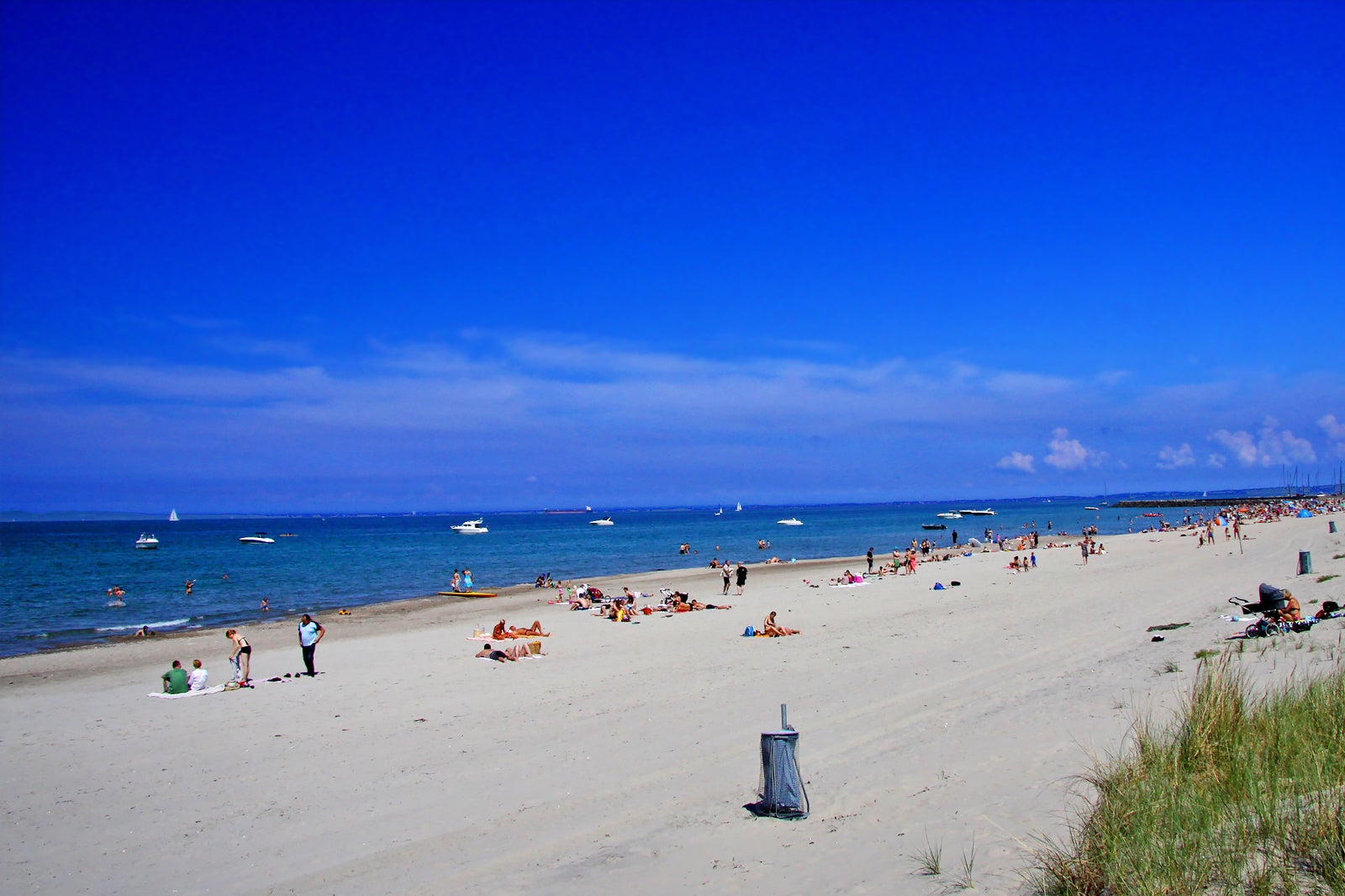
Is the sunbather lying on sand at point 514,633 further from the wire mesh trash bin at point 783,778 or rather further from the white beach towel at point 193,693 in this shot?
the wire mesh trash bin at point 783,778

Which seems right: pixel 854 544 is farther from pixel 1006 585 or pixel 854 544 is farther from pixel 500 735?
pixel 500 735

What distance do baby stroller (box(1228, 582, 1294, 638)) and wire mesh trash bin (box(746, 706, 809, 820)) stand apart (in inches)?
381

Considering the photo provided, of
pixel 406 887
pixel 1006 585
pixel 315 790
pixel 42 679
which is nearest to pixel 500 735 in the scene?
pixel 315 790

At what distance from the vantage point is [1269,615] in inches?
542

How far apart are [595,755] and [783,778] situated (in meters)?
3.42

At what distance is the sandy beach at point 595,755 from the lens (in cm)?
682

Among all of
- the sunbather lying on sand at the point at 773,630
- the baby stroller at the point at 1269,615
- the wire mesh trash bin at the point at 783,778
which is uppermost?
the baby stroller at the point at 1269,615

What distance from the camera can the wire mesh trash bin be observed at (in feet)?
24.0

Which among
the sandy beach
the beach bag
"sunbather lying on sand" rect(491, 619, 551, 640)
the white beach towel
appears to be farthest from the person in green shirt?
the beach bag

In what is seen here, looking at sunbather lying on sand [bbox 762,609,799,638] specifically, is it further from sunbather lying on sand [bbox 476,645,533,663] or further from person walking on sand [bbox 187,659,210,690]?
person walking on sand [bbox 187,659,210,690]

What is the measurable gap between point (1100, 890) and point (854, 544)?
6996 cm

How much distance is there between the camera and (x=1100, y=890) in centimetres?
449

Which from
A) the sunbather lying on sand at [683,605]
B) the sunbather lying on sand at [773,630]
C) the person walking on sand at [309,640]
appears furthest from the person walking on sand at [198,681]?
the sunbather lying on sand at [683,605]

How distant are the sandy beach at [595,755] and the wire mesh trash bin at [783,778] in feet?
0.67
